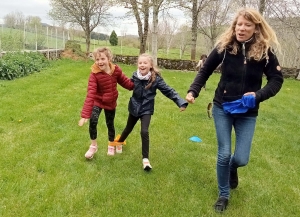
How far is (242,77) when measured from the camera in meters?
3.32

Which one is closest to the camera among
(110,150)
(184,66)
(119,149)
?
(110,150)

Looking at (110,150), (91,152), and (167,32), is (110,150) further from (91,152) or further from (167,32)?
(167,32)

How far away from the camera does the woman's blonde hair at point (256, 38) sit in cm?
323

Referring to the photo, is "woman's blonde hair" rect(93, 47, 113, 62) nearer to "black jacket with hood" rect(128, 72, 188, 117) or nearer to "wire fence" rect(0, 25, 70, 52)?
"black jacket with hood" rect(128, 72, 188, 117)

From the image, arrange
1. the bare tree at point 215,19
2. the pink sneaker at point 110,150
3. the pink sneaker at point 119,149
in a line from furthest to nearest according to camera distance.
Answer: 1. the bare tree at point 215,19
2. the pink sneaker at point 119,149
3. the pink sneaker at point 110,150

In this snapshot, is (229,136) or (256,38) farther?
(229,136)

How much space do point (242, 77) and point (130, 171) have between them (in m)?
2.08

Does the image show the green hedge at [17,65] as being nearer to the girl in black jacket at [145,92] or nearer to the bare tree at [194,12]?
the girl in black jacket at [145,92]

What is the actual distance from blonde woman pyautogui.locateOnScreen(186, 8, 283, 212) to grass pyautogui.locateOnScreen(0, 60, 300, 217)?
25.0 inches

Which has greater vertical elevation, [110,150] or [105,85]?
[105,85]

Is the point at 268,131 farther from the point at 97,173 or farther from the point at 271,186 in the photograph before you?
the point at 97,173

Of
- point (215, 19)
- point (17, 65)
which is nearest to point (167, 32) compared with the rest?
point (215, 19)

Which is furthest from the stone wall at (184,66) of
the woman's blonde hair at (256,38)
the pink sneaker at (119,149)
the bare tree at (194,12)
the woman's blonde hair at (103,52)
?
the woman's blonde hair at (256,38)

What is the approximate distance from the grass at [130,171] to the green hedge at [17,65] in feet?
13.5
